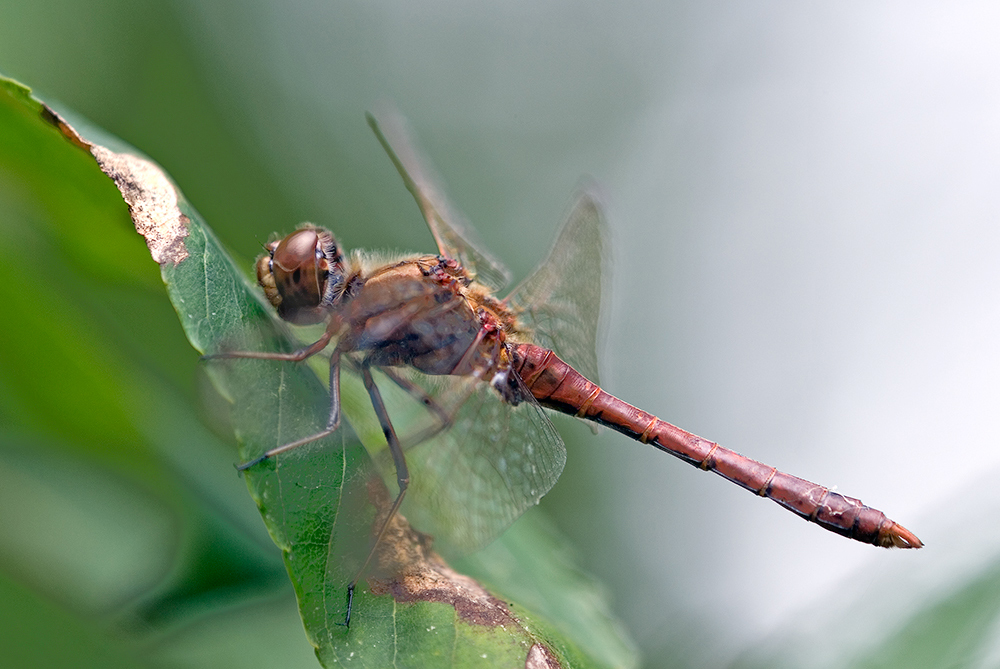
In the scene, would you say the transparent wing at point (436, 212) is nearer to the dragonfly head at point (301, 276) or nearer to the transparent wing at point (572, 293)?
the transparent wing at point (572, 293)

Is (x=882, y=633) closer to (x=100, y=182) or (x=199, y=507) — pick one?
(x=199, y=507)

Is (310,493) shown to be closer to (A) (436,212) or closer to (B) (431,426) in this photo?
(B) (431,426)

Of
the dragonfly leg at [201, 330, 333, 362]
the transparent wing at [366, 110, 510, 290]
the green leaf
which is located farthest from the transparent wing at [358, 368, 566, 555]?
the transparent wing at [366, 110, 510, 290]

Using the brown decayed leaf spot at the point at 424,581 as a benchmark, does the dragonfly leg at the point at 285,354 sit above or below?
above

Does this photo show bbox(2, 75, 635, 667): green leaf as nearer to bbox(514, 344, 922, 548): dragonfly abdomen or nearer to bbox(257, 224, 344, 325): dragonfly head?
bbox(257, 224, 344, 325): dragonfly head

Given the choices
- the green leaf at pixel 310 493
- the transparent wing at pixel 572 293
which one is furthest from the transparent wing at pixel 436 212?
the green leaf at pixel 310 493

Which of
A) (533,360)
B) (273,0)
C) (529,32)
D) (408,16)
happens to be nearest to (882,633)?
(533,360)
